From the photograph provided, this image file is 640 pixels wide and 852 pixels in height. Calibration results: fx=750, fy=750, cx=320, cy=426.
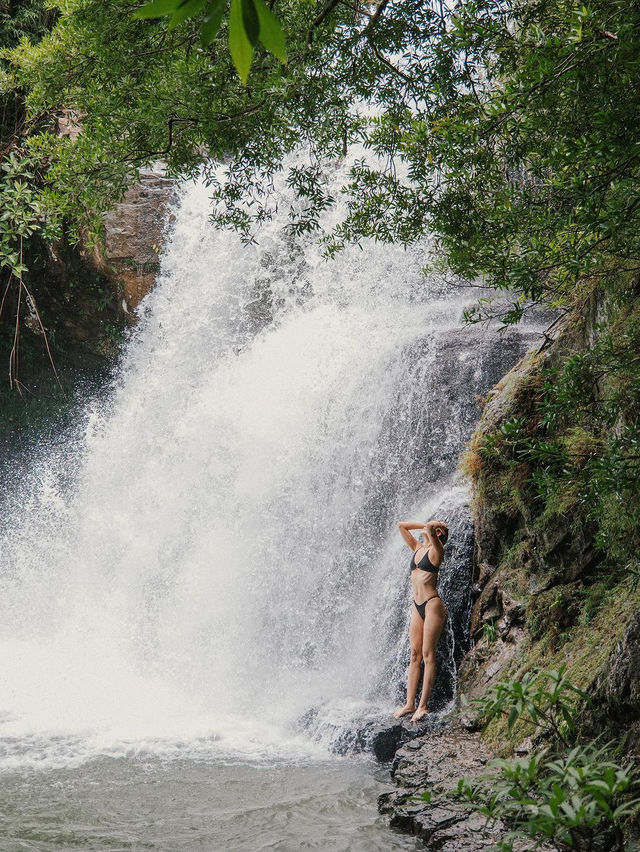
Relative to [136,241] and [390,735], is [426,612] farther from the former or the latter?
[136,241]

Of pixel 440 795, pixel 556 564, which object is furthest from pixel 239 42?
pixel 556 564

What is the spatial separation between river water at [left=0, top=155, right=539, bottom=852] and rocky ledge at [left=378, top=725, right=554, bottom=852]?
0.72 feet

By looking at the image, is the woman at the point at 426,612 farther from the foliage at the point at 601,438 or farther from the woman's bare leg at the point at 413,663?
the foliage at the point at 601,438

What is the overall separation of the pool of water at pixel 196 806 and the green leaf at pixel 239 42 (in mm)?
4350

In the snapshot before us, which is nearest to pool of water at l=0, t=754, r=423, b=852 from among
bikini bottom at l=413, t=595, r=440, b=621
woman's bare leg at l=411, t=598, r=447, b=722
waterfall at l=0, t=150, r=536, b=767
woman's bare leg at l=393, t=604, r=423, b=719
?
waterfall at l=0, t=150, r=536, b=767

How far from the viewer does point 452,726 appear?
6.35 metres

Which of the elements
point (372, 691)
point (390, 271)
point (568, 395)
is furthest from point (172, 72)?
point (390, 271)

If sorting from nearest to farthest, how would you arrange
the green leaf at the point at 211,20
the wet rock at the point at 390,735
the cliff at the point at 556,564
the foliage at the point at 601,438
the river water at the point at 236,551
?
the green leaf at the point at 211,20 → the foliage at the point at 601,438 → the cliff at the point at 556,564 → the river water at the point at 236,551 → the wet rock at the point at 390,735

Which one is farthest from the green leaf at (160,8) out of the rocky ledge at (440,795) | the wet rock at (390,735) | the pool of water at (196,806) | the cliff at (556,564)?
the wet rock at (390,735)

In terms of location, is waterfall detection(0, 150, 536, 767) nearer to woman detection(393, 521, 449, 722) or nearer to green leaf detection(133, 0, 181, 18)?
woman detection(393, 521, 449, 722)

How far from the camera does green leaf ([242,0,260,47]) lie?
1342 mm

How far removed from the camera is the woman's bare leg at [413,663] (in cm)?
703

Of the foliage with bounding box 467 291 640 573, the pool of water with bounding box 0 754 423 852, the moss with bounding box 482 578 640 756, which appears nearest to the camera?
the foliage with bounding box 467 291 640 573

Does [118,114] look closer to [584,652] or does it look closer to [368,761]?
[584,652]
